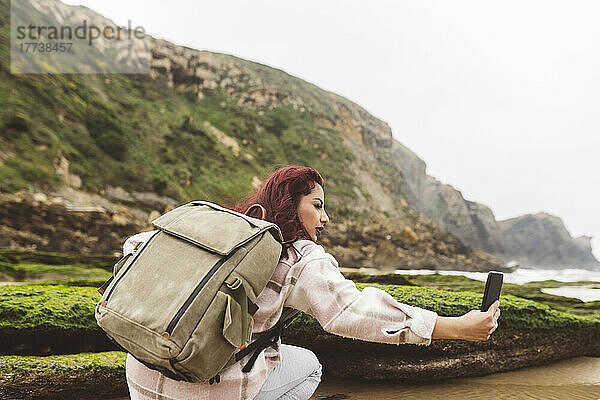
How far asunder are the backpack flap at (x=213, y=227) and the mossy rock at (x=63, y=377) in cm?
239

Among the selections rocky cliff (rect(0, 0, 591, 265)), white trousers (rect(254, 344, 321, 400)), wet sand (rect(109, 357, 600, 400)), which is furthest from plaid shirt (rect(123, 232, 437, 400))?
rocky cliff (rect(0, 0, 591, 265))

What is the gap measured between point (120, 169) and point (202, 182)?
6.82 metres

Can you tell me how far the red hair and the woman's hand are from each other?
745mm

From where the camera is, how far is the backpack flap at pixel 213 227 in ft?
5.18

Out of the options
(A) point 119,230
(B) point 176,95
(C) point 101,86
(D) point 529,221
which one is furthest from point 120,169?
(D) point 529,221

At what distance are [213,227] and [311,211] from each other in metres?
0.60

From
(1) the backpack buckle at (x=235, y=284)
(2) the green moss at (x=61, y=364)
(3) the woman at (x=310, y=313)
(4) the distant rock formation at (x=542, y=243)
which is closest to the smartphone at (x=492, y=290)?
(3) the woman at (x=310, y=313)

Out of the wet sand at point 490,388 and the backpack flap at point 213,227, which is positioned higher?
the backpack flap at point 213,227

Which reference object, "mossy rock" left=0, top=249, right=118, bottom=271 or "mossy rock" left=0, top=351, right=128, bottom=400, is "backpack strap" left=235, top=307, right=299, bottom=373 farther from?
"mossy rock" left=0, top=249, right=118, bottom=271

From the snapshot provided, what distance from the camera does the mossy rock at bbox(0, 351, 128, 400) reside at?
10.5ft

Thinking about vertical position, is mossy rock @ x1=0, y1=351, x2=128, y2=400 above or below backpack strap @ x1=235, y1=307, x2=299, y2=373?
below

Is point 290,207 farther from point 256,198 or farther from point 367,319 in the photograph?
point 367,319

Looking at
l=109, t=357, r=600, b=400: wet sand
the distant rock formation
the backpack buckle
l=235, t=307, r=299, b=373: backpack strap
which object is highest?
the backpack buckle

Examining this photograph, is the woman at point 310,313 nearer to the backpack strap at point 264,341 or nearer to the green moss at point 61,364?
the backpack strap at point 264,341
